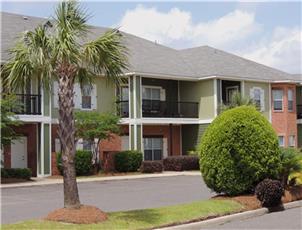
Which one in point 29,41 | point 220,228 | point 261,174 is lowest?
point 220,228

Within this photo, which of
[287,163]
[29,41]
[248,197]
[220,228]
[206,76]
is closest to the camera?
[29,41]

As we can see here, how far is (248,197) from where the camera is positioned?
15492 millimetres

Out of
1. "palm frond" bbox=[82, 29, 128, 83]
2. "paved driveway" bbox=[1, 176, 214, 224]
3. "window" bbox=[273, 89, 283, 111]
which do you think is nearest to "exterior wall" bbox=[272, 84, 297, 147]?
"window" bbox=[273, 89, 283, 111]

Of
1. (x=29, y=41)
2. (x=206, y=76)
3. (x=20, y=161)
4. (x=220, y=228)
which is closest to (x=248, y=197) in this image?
(x=220, y=228)

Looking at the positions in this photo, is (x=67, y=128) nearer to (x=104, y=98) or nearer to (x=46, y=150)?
(x=46, y=150)

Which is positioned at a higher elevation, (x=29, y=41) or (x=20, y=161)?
(x=29, y=41)

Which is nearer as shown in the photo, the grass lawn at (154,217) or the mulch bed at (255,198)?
the grass lawn at (154,217)

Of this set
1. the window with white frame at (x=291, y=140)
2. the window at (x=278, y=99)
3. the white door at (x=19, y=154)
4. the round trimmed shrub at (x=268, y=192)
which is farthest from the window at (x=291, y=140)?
the round trimmed shrub at (x=268, y=192)

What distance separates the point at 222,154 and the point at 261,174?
127 centimetres

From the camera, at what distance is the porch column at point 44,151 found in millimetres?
30750

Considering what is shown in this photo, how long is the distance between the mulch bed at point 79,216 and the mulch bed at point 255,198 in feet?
15.5

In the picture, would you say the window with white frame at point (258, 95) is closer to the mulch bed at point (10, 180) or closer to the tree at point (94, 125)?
the tree at point (94, 125)

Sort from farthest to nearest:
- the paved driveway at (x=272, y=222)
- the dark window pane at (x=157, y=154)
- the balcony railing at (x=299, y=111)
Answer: the balcony railing at (x=299, y=111) → the dark window pane at (x=157, y=154) → the paved driveway at (x=272, y=222)

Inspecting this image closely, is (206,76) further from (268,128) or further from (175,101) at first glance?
(268,128)
